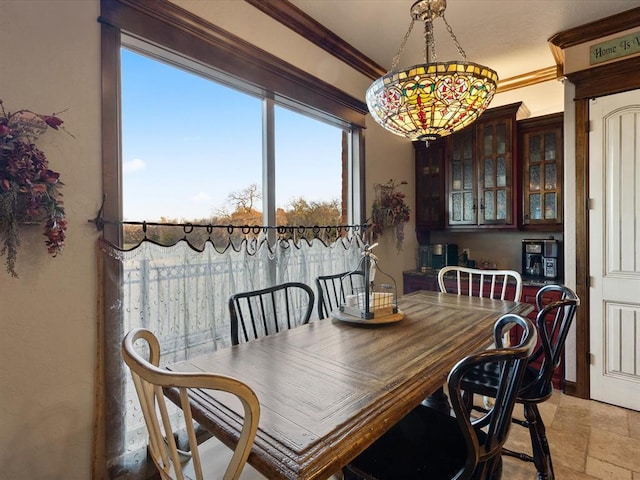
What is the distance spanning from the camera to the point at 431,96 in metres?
1.47

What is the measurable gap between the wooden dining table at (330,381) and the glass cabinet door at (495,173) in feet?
5.89

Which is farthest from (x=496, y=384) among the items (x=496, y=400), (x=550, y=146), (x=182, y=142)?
(x=550, y=146)

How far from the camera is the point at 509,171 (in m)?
3.29

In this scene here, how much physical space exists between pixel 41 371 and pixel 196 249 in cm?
80

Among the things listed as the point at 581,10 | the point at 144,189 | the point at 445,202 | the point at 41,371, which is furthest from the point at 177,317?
the point at 581,10

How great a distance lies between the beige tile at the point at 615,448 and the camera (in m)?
1.98

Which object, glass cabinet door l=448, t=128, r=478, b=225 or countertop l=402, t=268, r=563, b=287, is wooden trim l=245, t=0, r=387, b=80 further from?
countertop l=402, t=268, r=563, b=287

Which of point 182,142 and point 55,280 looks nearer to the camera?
point 55,280

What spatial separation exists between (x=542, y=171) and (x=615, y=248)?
0.95 metres

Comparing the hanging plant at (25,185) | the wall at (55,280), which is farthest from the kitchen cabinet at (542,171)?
the hanging plant at (25,185)

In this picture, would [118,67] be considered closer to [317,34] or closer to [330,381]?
[317,34]

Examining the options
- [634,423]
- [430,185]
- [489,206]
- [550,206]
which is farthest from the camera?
[430,185]

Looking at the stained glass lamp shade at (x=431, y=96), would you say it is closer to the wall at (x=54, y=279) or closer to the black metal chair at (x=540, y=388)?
the black metal chair at (x=540, y=388)

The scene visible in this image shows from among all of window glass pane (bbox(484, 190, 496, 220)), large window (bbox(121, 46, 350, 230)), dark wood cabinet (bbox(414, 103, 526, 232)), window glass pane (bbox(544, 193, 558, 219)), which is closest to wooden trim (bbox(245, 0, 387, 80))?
large window (bbox(121, 46, 350, 230))
